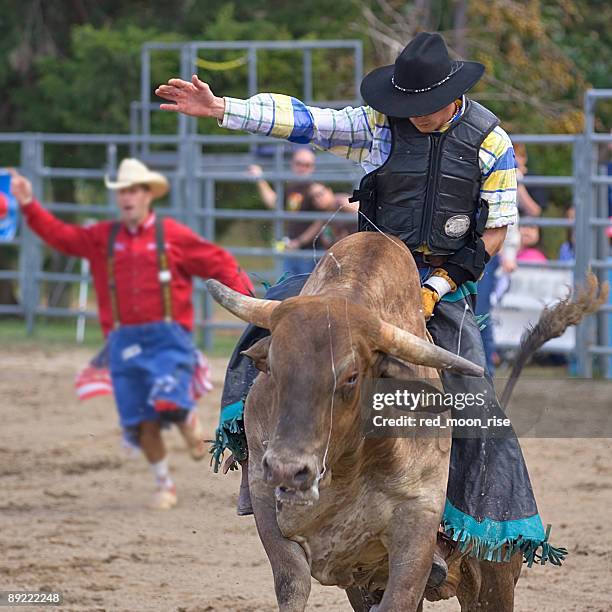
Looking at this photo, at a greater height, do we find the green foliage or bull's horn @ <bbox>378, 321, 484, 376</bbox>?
the green foliage

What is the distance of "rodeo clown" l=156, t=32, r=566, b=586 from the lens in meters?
4.32

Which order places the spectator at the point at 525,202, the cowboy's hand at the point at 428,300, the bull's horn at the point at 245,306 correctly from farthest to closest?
1. the spectator at the point at 525,202
2. the cowboy's hand at the point at 428,300
3. the bull's horn at the point at 245,306

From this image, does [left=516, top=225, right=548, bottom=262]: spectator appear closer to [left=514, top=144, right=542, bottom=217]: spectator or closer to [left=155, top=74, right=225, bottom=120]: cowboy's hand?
[left=514, top=144, right=542, bottom=217]: spectator

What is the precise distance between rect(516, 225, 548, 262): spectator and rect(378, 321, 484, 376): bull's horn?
26.2 feet

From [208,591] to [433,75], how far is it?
260 centimetres

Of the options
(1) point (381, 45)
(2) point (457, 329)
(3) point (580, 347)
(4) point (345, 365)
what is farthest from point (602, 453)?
(1) point (381, 45)

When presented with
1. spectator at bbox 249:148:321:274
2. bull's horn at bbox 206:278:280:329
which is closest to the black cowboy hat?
bull's horn at bbox 206:278:280:329

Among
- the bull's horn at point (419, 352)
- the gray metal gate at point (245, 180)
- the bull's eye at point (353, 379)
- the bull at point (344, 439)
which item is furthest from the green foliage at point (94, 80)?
the bull's eye at point (353, 379)

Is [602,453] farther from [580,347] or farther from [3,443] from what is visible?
[3,443]

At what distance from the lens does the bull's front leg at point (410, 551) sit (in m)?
3.85

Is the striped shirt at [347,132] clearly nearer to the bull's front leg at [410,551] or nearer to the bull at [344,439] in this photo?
the bull at [344,439]

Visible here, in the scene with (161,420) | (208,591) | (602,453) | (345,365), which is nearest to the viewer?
(345,365)

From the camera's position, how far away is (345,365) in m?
3.57

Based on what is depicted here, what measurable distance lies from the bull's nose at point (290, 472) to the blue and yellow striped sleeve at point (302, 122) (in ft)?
4.98
